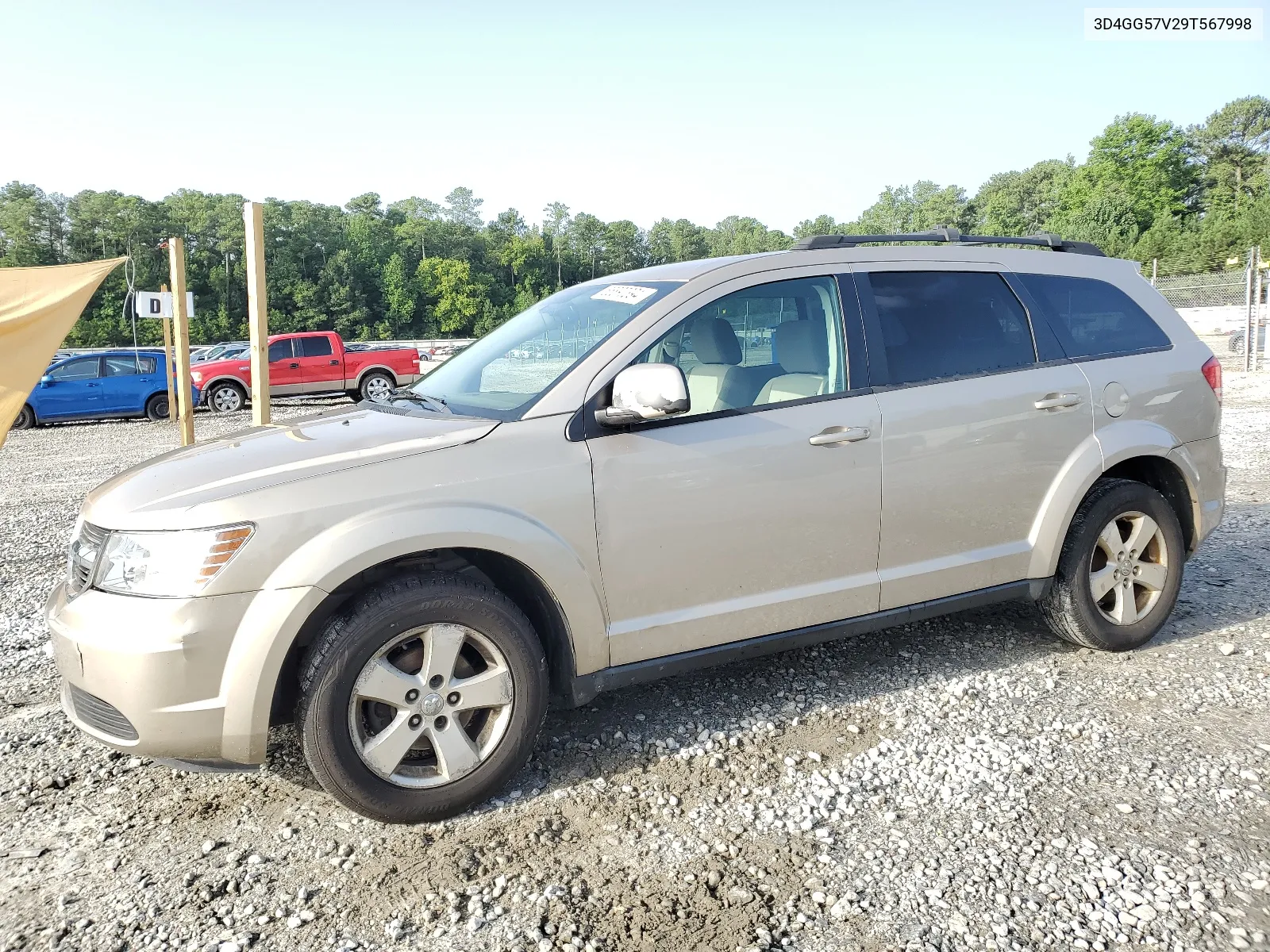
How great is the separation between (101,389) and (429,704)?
772 inches

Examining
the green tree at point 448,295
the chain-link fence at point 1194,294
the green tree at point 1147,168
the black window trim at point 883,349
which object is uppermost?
the green tree at point 1147,168

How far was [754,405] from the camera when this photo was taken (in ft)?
12.0

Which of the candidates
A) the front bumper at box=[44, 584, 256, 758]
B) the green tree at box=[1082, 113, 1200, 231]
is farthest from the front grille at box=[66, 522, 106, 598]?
the green tree at box=[1082, 113, 1200, 231]

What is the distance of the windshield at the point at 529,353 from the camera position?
3.54 metres

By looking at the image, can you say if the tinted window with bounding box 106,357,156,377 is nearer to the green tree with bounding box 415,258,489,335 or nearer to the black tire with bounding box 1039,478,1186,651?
the black tire with bounding box 1039,478,1186,651

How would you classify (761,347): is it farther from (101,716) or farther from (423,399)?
(101,716)

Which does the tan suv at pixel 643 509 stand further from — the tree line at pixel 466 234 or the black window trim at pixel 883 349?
the tree line at pixel 466 234

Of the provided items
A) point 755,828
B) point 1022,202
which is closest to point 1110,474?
point 755,828

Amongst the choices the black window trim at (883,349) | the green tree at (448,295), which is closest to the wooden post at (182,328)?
the black window trim at (883,349)

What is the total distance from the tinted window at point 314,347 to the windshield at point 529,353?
1985 centimetres

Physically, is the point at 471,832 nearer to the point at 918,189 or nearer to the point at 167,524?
the point at 167,524

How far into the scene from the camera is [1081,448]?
429 centimetres

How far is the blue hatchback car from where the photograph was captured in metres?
19.1

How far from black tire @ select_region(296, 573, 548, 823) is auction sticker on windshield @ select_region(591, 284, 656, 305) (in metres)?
1.32
